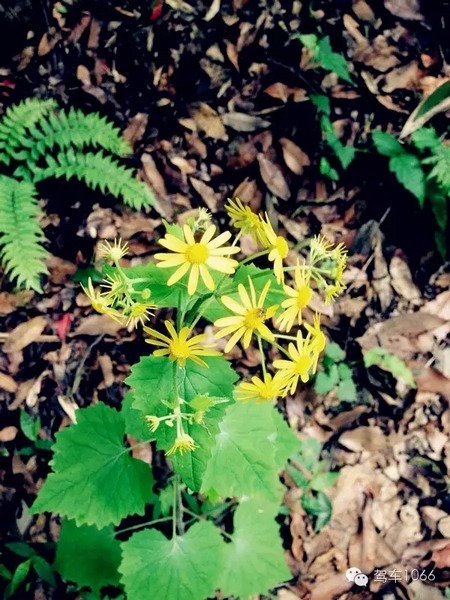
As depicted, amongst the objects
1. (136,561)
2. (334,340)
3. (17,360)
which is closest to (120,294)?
(136,561)

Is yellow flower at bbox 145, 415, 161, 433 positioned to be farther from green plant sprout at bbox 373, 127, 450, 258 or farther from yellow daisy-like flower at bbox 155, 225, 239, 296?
green plant sprout at bbox 373, 127, 450, 258

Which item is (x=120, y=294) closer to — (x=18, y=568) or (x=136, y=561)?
(x=136, y=561)

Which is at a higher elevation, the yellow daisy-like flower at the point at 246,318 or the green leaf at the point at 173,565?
the yellow daisy-like flower at the point at 246,318

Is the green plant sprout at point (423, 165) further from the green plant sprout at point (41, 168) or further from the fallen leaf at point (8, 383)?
the fallen leaf at point (8, 383)

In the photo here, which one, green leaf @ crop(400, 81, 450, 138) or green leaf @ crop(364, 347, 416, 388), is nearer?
green leaf @ crop(364, 347, 416, 388)

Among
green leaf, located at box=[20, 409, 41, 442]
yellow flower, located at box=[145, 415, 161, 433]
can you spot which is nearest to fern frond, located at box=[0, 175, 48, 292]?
green leaf, located at box=[20, 409, 41, 442]

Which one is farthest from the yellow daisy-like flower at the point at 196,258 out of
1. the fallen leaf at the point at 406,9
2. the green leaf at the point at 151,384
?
the fallen leaf at the point at 406,9

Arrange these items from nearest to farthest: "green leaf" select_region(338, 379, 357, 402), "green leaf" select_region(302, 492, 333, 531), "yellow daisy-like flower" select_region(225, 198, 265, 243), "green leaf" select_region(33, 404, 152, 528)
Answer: "yellow daisy-like flower" select_region(225, 198, 265, 243) < "green leaf" select_region(33, 404, 152, 528) < "green leaf" select_region(302, 492, 333, 531) < "green leaf" select_region(338, 379, 357, 402)
